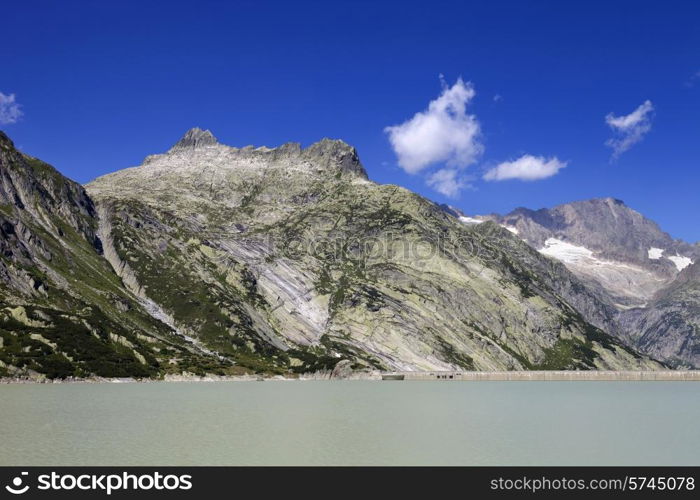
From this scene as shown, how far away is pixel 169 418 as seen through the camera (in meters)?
83.9

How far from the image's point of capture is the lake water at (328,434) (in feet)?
178

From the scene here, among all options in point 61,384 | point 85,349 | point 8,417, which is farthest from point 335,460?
point 85,349

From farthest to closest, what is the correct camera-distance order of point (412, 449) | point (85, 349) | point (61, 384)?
point (85, 349) → point (61, 384) → point (412, 449)

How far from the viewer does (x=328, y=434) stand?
70312 mm

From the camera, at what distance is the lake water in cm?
5438
